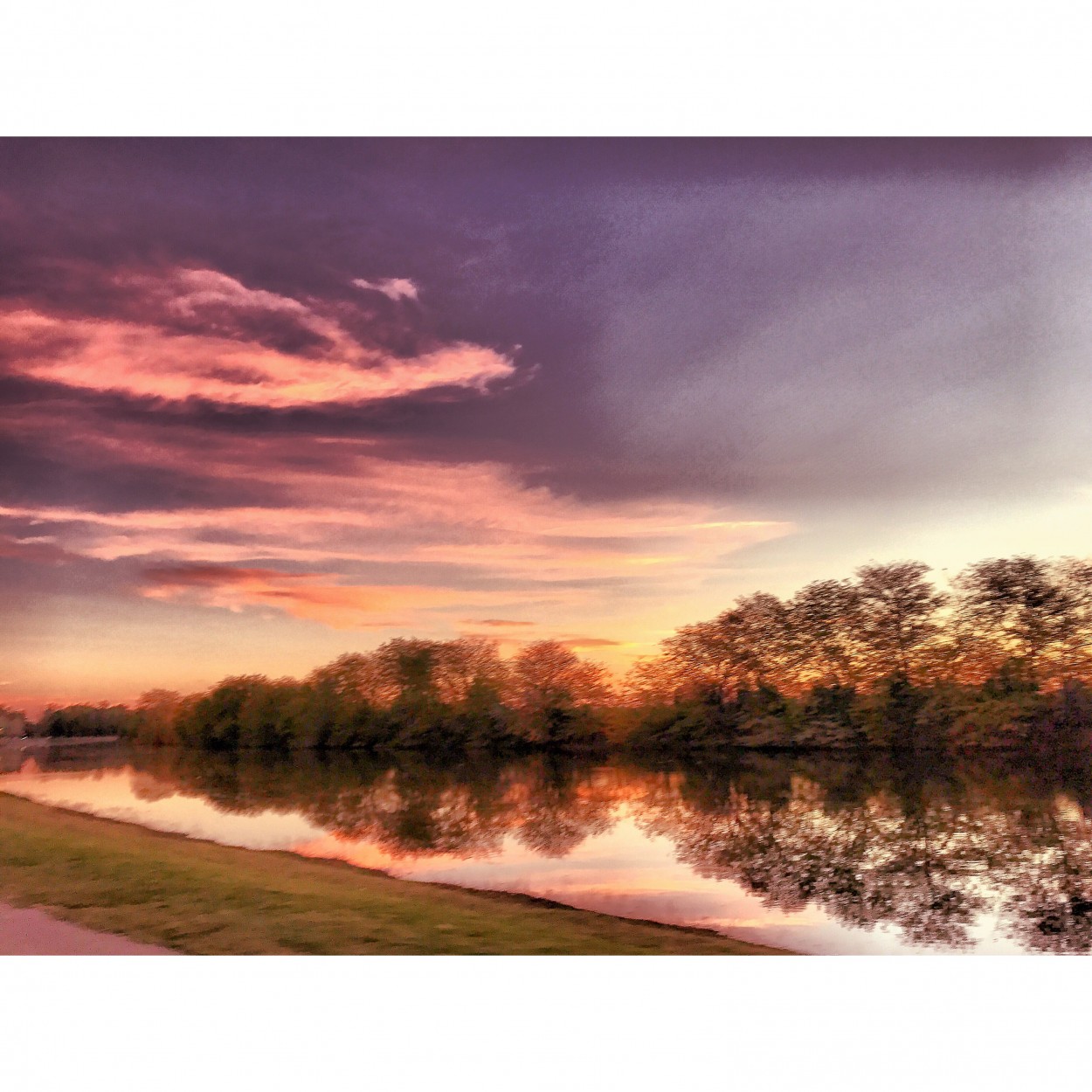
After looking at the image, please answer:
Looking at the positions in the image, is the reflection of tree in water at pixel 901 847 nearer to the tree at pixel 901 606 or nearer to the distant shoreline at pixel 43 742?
the tree at pixel 901 606

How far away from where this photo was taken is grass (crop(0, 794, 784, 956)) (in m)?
3.75

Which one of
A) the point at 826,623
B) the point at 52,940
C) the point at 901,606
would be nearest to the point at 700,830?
the point at 826,623

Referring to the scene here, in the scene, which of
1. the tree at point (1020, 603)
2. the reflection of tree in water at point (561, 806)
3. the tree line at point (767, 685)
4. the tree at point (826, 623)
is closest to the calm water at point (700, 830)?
the reflection of tree in water at point (561, 806)

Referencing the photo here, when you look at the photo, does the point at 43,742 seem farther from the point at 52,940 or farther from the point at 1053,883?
the point at 1053,883

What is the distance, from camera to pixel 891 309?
414 centimetres

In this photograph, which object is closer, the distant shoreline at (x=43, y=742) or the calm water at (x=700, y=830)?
the calm water at (x=700, y=830)

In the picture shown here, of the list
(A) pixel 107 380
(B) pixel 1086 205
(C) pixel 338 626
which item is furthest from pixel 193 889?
(B) pixel 1086 205

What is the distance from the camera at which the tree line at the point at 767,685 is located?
4.09 meters

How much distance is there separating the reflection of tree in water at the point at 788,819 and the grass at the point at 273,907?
206mm

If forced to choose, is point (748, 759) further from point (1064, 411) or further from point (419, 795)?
point (1064, 411)

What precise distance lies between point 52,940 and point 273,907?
0.82 meters

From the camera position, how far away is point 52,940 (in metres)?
3.78

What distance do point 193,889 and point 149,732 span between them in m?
0.70

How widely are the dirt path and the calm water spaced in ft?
1.52
